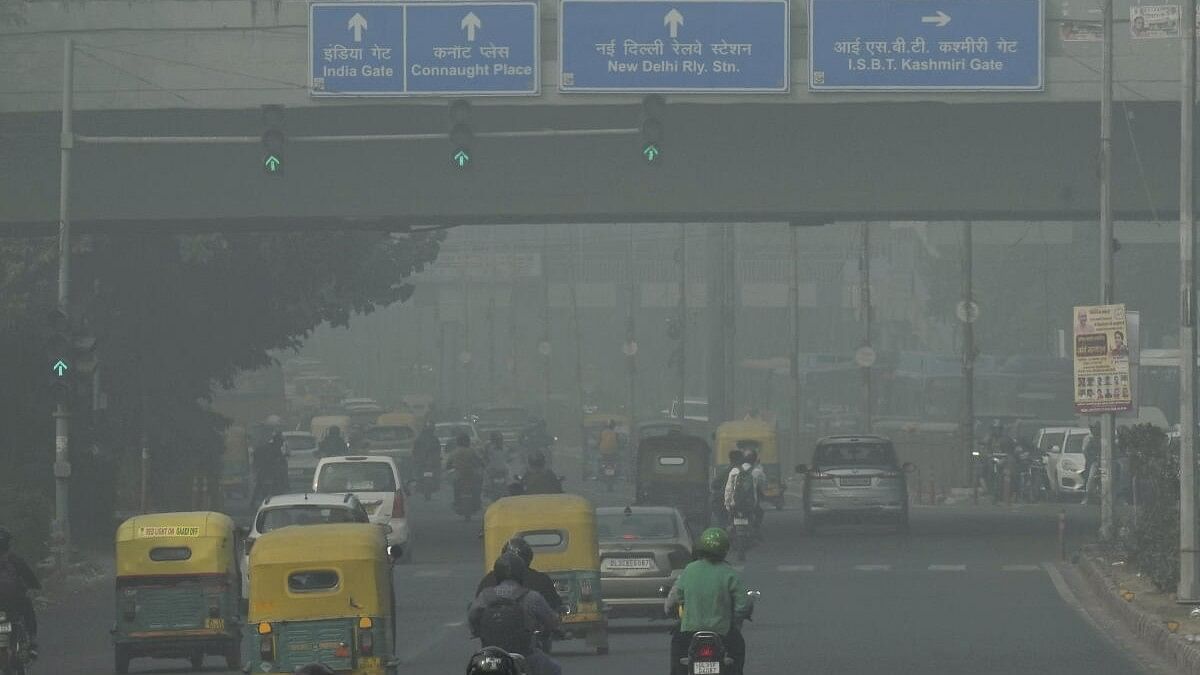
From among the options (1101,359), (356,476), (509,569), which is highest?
(1101,359)

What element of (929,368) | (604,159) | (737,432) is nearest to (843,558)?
(604,159)

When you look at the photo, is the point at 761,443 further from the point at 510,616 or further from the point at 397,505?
the point at 510,616

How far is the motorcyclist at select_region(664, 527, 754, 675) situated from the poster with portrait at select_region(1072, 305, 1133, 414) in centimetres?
1525

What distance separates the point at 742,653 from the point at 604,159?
22331 mm

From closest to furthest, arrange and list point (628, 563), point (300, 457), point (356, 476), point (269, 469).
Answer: point (628, 563) → point (356, 476) → point (269, 469) → point (300, 457)

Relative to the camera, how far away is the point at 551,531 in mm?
21250

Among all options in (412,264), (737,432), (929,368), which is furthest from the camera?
(929,368)

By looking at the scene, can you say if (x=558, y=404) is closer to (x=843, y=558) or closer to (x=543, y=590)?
(x=843, y=558)

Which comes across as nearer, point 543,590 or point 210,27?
point 543,590

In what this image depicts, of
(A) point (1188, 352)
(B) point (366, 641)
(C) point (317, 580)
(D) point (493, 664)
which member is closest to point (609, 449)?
(A) point (1188, 352)

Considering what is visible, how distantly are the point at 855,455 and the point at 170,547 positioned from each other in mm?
21696

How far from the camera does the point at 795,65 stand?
34562mm

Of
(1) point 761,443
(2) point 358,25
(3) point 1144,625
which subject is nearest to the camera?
(3) point 1144,625

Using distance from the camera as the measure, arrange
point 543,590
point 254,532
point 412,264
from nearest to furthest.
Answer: point 543,590
point 254,532
point 412,264
